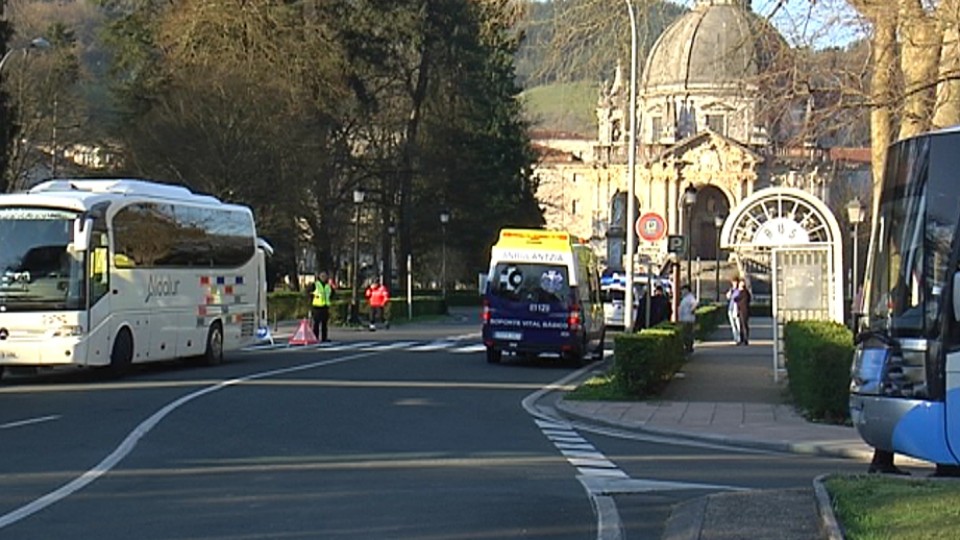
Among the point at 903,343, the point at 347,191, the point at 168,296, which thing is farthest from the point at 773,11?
the point at 347,191

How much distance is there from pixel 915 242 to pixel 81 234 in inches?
624

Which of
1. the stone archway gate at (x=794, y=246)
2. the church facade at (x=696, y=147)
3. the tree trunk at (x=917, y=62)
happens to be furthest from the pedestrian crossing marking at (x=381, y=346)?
the tree trunk at (x=917, y=62)

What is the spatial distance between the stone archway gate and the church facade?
1.03 m

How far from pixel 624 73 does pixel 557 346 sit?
7849 mm

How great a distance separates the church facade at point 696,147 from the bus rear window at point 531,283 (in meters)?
3.86

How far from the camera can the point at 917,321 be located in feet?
43.3

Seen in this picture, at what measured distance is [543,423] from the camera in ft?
65.4

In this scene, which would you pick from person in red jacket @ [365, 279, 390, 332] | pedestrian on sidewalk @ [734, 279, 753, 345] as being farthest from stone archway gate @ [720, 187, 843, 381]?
person in red jacket @ [365, 279, 390, 332]

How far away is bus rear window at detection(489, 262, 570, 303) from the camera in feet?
105

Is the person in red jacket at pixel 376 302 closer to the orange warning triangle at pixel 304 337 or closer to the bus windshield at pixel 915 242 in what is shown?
the orange warning triangle at pixel 304 337

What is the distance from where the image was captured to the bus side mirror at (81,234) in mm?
25188

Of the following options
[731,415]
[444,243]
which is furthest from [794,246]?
[444,243]

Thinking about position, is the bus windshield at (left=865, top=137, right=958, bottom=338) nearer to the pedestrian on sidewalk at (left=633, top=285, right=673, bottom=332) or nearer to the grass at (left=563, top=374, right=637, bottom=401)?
the grass at (left=563, top=374, right=637, bottom=401)

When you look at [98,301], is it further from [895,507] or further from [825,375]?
[895,507]
